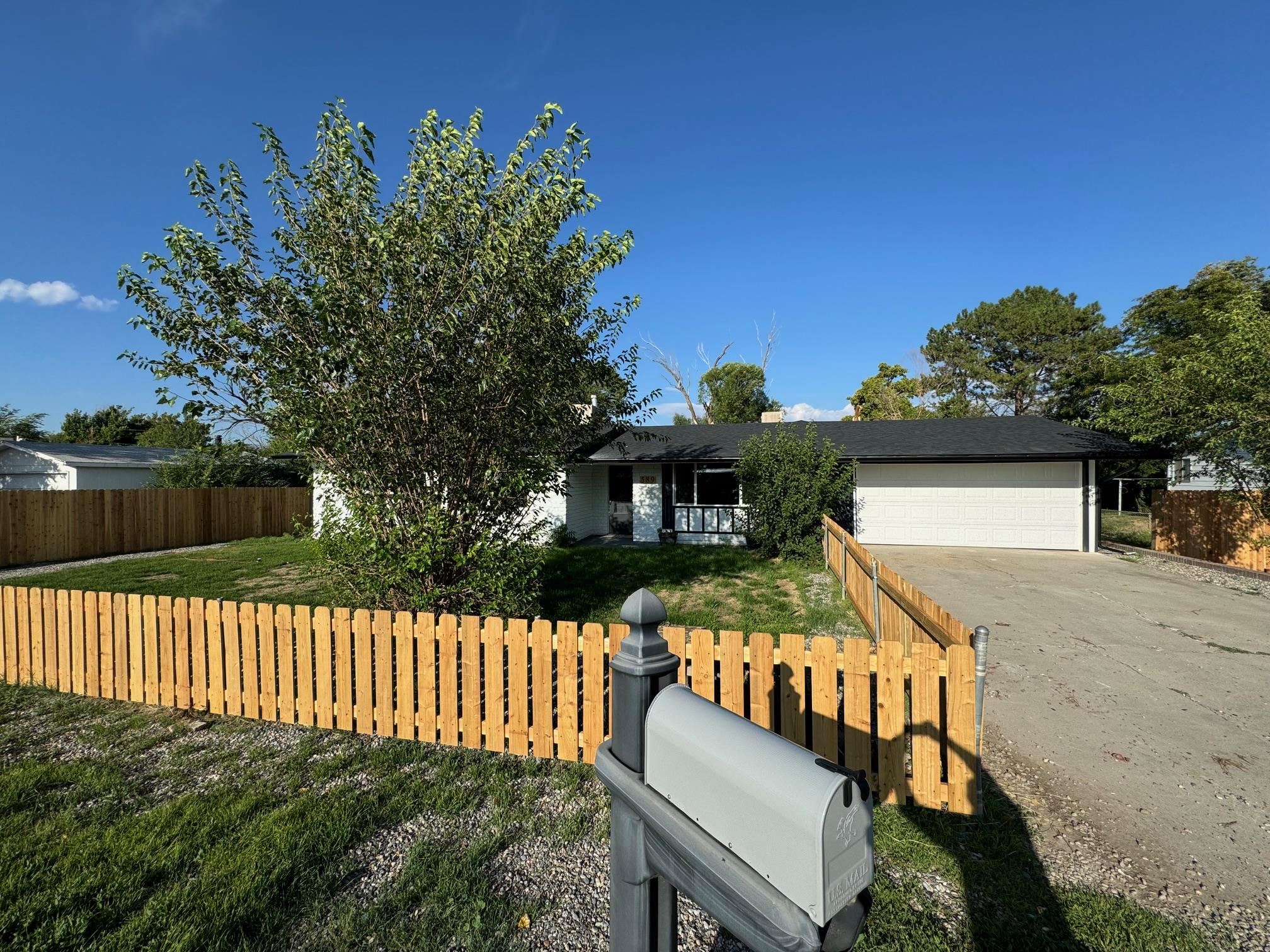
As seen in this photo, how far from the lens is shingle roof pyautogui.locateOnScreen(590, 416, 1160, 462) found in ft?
44.4

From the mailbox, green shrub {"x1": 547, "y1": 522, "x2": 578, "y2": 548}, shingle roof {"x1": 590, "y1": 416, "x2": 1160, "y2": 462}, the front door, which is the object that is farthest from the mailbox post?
the front door

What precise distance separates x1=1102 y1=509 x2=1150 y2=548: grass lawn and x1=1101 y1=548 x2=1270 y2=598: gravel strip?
2824 mm

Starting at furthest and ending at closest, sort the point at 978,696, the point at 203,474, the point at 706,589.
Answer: the point at 203,474 → the point at 706,589 → the point at 978,696

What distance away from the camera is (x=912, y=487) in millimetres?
15117

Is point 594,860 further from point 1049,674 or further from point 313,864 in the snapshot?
point 1049,674

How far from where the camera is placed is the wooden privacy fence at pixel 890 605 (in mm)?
3549

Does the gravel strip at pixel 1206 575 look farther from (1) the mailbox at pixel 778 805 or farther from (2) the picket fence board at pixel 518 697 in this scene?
(1) the mailbox at pixel 778 805

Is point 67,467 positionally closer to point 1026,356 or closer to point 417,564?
point 417,564

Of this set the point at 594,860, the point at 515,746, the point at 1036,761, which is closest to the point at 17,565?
the point at 515,746

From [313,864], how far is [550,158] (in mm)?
4846

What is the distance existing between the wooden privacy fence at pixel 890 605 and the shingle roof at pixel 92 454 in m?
22.6

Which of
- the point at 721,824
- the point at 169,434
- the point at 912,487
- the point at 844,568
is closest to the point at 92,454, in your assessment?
the point at 169,434

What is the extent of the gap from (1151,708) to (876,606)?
86.7 inches

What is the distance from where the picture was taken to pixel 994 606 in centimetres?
793
